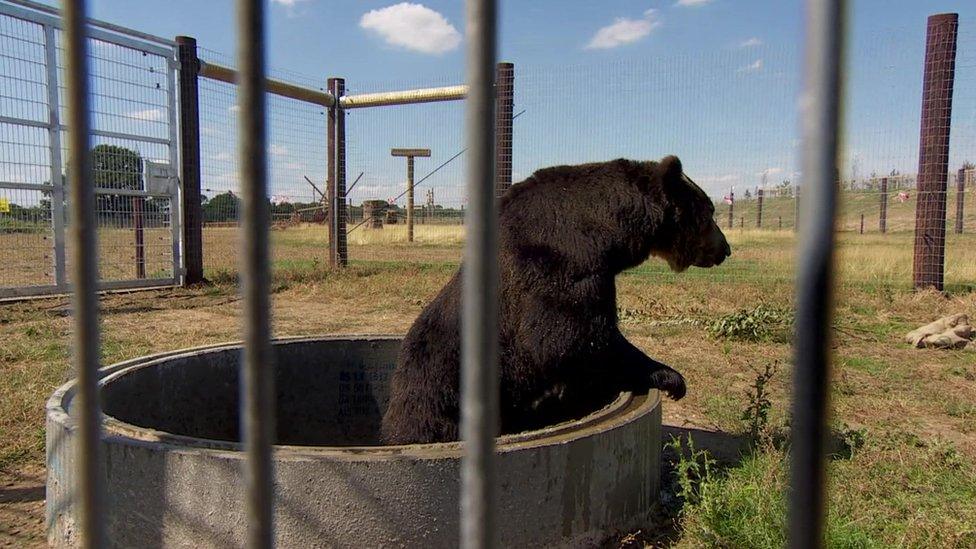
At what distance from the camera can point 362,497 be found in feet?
8.53

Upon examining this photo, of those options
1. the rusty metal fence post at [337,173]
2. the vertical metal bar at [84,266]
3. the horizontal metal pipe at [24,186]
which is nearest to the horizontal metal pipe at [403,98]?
the rusty metal fence post at [337,173]

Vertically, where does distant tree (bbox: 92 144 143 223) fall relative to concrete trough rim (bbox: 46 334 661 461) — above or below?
above

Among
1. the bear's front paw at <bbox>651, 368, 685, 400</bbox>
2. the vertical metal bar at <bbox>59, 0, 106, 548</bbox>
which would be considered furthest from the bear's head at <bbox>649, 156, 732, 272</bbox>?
the vertical metal bar at <bbox>59, 0, 106, 548</bbox>

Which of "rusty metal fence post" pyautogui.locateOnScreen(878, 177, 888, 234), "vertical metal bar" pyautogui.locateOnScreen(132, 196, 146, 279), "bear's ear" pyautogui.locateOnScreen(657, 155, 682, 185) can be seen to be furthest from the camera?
"rusty metal fence post" pyautogui.locateOnScreen(878, 177, 888, 234)

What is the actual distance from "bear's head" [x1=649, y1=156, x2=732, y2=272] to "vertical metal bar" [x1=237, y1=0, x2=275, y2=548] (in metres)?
3.47

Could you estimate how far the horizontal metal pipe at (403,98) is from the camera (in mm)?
12055

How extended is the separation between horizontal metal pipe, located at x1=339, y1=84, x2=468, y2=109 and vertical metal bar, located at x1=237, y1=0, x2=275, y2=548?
11.2m

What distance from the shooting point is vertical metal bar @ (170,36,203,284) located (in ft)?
36.5

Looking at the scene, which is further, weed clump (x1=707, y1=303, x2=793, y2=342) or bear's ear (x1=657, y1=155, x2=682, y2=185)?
weed clump (x1=707, y1=303, x2=793, y2=342)

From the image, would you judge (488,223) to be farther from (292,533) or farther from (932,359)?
(932,359)

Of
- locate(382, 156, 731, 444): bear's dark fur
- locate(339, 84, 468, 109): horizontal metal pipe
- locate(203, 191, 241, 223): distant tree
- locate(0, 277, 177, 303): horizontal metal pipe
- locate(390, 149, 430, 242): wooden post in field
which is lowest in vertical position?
locate(0, 277, 177, 303): horizontal metal pipe

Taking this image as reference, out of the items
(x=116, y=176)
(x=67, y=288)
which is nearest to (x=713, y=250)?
(x=67, y=288)

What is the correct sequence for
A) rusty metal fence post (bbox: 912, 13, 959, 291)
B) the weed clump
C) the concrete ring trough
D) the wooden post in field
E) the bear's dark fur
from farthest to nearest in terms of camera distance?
1. the wooden post in field
2. rusty metal fence post (bbox: 912, 13, 959, 291)
3. the weed clump
4. the bear's dark fur
5. the concrete ring trough

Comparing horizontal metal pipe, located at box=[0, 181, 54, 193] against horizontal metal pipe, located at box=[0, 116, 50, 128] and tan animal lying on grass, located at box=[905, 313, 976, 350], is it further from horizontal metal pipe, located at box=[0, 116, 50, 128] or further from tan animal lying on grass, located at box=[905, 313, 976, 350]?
tan animal lying on grass, located at box=[905, 313, 976, 350]
